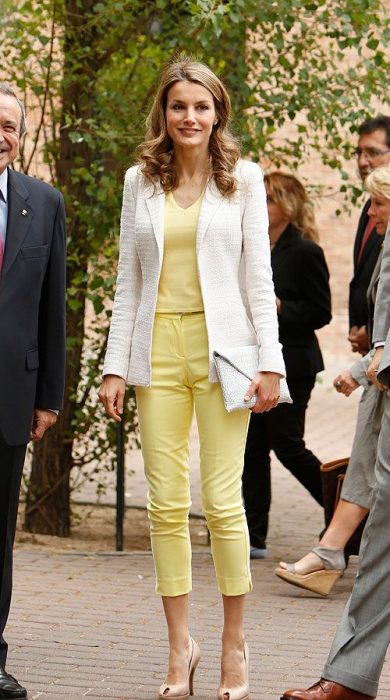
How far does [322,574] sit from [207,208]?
2.49 meters

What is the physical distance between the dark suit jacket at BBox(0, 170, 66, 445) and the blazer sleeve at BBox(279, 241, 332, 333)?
106 inches

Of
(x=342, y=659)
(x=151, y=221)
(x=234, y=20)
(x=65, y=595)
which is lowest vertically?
(x=65, y=595)

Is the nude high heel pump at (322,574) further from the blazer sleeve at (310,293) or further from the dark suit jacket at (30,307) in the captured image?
the dark suit jacket at (30,307)

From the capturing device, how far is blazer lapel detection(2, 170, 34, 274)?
5.14 m

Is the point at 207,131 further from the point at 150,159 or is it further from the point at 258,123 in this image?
the point at 258,123

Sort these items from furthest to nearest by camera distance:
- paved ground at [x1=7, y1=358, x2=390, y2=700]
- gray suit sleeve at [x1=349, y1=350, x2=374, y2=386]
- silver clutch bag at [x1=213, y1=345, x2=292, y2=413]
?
gray suit sleeve at [x1=349, y1=350, x2=374, y2=386] → paved ground at [x1=7, y1=358, x2=390, y2=700] → silver clutch bag at [x1=213, y1=345, x2=292, y2=413]

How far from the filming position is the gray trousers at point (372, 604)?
15.7ft

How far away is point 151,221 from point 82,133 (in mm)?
3142

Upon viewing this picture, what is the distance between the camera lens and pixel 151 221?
5168mm

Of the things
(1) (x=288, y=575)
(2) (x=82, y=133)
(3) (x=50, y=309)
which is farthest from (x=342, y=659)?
(2) (x=82, y=133)

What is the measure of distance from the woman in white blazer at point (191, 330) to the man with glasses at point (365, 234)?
7.63 ft

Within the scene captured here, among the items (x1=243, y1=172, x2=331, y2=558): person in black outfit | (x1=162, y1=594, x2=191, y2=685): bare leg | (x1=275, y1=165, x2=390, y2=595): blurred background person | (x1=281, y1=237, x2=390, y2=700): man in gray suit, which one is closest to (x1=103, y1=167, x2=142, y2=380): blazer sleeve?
(x1=162, y1=594, x2=191, y2=685): bare leg

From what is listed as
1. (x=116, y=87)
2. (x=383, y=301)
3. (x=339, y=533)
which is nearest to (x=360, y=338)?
(x=339, y=533)

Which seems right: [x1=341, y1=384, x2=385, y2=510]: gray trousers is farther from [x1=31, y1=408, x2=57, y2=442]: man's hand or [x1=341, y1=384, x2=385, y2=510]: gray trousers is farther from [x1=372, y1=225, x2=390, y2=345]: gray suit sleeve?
[x1=31, y1=408, x2=57, y2=442]: man's hand
